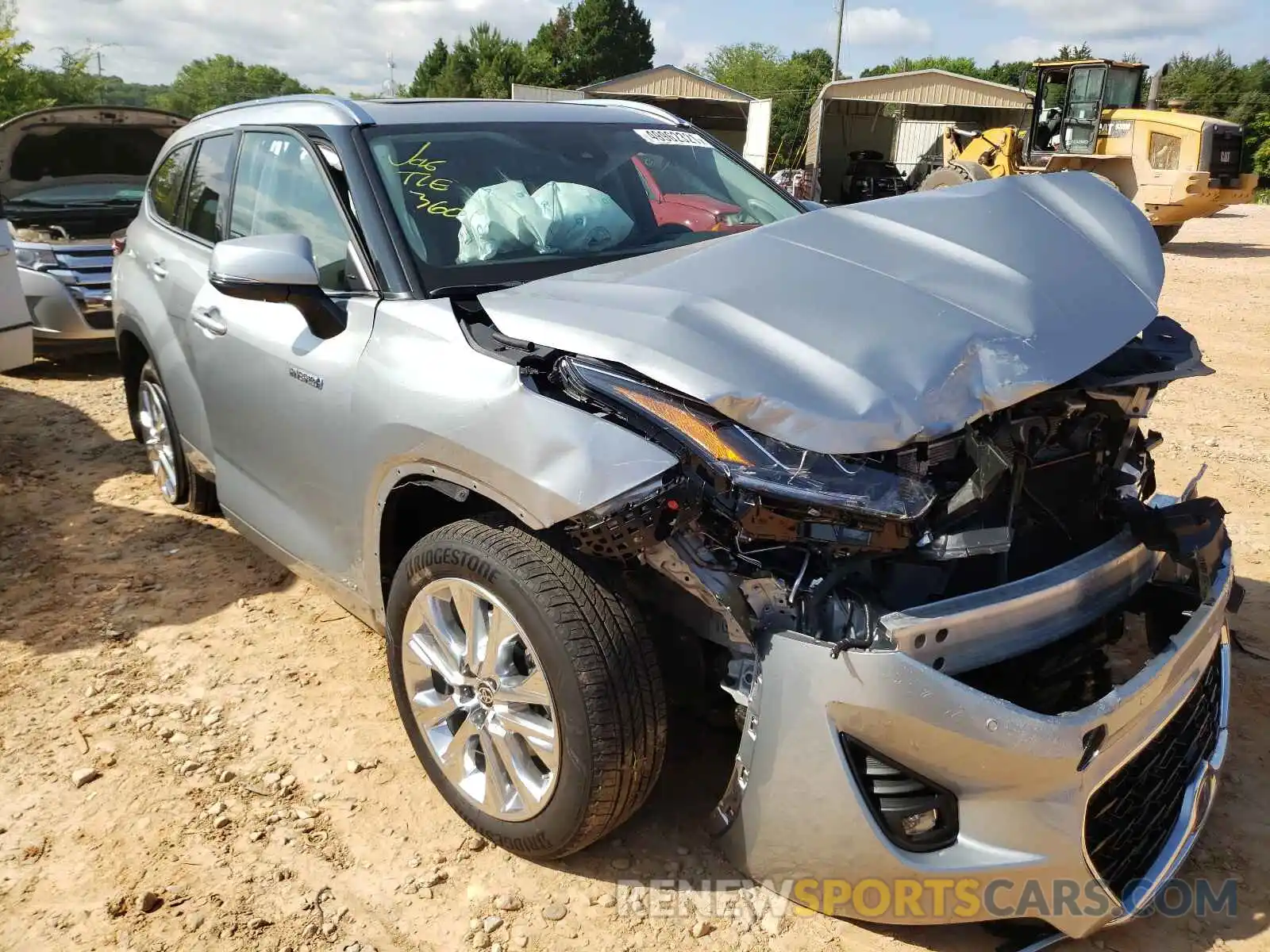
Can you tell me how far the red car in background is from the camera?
132 inches

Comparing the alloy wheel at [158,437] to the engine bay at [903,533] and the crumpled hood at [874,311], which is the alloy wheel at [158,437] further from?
the engine bay at [903,533]

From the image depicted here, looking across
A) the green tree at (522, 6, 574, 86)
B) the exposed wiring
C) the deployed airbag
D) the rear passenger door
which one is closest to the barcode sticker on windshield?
the deployed airbag

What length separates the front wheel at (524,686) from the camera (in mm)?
2117

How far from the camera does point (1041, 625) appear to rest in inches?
82.9

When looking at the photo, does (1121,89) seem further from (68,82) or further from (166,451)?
(68,82)

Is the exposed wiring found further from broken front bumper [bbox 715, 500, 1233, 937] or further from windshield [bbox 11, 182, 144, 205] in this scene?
windshield [bbox 11, 182, 144, 205]

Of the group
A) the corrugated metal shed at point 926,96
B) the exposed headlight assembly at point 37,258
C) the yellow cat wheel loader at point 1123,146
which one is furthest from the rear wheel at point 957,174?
the exposed headlight assembly at point 37,258

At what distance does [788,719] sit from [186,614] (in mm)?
2824

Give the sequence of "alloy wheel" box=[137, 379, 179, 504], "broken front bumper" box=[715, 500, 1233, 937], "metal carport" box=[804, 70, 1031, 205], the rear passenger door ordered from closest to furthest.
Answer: "broken front bumper" box=[715, 500, 1233, 937] → the rear passenger door → "alloy wheel" box=[137, 379, 179, 504] → "metal carport" box=[804, 70, 1031, 205]

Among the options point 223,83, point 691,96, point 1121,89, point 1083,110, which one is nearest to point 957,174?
point 1083,110

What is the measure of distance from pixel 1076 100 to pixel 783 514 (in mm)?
17842

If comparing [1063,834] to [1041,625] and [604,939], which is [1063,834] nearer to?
[1041,625]

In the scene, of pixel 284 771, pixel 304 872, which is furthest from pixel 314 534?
pixel 304 872

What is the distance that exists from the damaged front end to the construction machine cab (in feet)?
54.6
